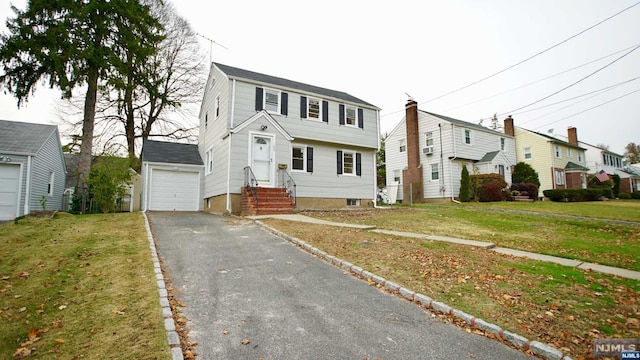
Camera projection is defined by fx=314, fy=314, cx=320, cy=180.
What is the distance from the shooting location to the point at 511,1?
13875 millimetres

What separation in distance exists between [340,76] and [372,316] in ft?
83.3

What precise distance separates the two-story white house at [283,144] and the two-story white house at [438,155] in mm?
6983

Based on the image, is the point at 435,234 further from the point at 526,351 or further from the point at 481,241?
the point at 526,351

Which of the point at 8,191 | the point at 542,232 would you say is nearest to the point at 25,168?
the point at 8,191

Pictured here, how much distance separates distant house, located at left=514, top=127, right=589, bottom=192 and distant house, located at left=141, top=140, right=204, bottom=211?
29546 mm

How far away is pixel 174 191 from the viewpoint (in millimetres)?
18219

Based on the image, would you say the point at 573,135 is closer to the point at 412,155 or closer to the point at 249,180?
the point at 412,155

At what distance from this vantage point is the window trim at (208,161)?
17.9m

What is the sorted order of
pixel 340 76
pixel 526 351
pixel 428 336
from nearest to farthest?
pixel 526 351
pixel 428 336
pixel 340 76

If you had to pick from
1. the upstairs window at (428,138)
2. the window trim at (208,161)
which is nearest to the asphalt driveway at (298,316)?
the window trim at (208,161)

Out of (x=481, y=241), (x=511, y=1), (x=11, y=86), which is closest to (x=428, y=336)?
(x=481, y=241)

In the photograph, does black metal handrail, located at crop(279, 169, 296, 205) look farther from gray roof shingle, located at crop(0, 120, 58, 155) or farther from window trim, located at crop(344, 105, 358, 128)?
gray roof shingle, located at crop(0, 120, 58, 155)

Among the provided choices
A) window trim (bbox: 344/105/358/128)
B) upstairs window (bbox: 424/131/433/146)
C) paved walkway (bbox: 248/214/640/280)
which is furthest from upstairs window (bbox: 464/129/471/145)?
paved walkway (bbox: 248/214/640/280)

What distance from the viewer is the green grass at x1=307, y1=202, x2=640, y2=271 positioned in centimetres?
784
